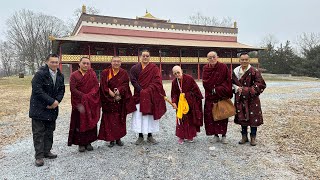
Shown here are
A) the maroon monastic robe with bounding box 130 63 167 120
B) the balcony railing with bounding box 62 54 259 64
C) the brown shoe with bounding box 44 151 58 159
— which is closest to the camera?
the brown shoe with bounding box 44 151 58 159

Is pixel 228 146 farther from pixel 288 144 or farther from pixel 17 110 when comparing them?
pixel 17 110

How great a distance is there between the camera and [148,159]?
3.88 m

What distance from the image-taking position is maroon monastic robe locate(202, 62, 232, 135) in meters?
4.45

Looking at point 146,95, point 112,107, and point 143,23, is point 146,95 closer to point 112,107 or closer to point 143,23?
point 112,107

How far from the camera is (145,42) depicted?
23.7 m

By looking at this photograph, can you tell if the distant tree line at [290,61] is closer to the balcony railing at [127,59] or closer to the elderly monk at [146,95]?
the balcony railing at [127,59]

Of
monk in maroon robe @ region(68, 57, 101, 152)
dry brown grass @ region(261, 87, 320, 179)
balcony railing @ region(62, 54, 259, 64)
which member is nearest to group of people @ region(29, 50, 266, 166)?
monk in maroon robe @ region(68, 57, 101, 152)

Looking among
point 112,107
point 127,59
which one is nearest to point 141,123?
point 112,107

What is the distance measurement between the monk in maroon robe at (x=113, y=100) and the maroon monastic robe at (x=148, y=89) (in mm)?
184

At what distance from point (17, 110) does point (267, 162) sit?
932 centimetres

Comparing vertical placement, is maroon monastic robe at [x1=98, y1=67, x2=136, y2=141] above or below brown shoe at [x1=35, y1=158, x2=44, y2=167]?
above

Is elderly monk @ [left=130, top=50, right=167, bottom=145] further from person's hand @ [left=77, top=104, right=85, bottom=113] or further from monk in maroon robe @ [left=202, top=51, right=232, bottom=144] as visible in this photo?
person's hand @ [left=77, top=104, right=85, bottom=113]

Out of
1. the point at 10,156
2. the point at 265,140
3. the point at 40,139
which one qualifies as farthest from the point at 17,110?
the point at 265,140

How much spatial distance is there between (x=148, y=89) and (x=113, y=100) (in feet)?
2.16
